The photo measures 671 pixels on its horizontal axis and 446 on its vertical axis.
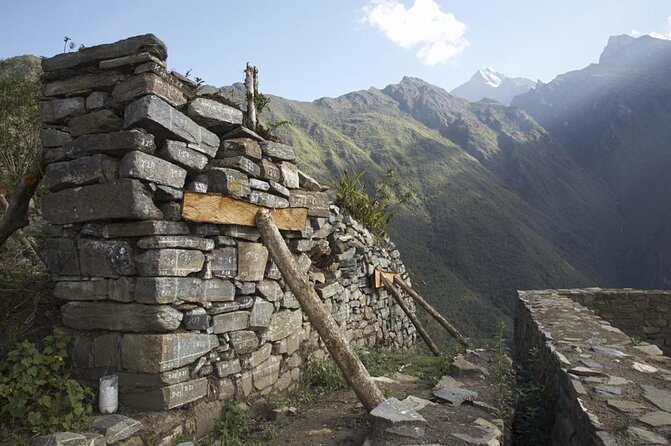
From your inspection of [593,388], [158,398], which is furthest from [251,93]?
[593,388]

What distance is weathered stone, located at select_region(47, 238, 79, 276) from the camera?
3369 millimetres

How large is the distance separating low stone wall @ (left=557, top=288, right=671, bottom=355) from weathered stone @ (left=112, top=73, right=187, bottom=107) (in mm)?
8460

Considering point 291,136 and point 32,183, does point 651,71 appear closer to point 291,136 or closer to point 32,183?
point 291,136

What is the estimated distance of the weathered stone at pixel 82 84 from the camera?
3.36 metres

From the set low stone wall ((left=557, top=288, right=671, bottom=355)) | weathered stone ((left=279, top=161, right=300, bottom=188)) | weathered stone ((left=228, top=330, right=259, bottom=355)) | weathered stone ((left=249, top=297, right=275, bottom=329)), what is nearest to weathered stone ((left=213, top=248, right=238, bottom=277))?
weathered stone ((left=249, top=297, right=275, bottom=329))

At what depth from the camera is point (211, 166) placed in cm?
367

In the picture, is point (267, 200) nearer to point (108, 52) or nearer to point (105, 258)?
point (105, 258)

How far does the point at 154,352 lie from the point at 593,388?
331 centimetres

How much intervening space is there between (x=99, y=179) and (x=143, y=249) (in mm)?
664

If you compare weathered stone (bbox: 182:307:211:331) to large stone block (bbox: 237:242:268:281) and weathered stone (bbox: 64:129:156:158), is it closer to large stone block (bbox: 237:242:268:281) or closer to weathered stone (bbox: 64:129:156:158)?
large stone block (bbox: 237:242:268:281)

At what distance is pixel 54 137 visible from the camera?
11.4 feet

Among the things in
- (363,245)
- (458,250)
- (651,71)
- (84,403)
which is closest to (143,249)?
(84,403)

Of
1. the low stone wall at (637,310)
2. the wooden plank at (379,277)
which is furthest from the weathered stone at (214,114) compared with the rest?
the low stone wall at (637,310)

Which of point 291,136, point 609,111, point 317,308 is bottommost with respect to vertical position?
point 317,308
